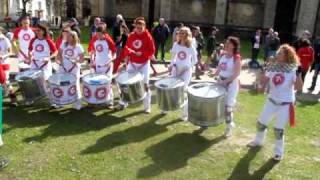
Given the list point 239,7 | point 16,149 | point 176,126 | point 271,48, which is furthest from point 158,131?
point 239,7

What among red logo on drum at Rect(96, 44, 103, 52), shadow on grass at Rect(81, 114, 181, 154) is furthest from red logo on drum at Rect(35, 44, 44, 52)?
shadow on grass at Rect(81, 114, 181, 154)

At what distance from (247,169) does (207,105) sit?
1435 mm

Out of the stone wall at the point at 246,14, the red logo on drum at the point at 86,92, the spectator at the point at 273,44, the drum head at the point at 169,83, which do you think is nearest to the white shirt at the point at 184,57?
the drum head at the point at 169,83

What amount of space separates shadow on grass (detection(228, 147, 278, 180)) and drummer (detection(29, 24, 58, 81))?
5231 mm

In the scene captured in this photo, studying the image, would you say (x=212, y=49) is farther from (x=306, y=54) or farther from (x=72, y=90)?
(x=72, y=90)

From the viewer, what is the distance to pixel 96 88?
9.80m

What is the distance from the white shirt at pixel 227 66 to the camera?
8789mm

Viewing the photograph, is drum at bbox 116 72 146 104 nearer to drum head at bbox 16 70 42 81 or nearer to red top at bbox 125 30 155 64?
red top at bbox 125 30 155 64

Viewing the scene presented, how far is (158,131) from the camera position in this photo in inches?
373

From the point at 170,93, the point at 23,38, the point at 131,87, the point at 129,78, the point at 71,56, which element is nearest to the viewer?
the point at 170,93

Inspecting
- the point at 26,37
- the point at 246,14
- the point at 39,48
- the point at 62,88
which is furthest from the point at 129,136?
the point at 246,14

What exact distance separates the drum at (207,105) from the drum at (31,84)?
11.9 ft

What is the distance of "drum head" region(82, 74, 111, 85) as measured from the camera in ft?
32.2

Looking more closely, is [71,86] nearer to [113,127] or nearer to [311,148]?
[113,127]
